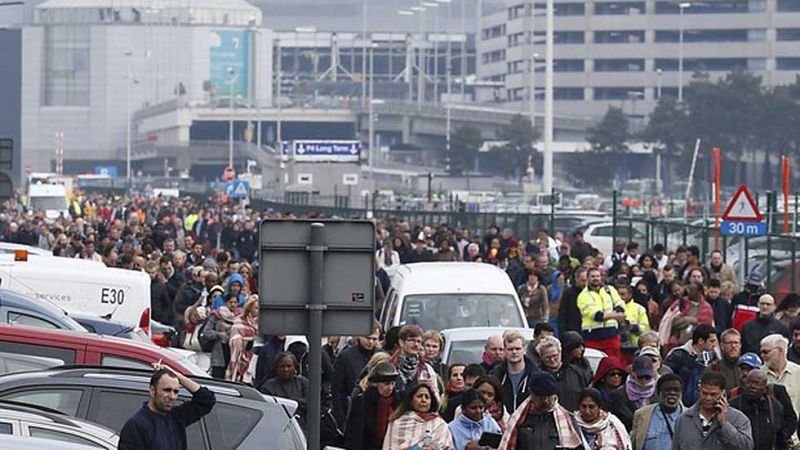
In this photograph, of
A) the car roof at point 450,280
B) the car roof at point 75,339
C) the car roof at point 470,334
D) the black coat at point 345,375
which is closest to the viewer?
the car roof at point 75,339

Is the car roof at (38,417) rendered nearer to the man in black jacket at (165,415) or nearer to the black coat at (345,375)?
the man in black jacket at (165,415)

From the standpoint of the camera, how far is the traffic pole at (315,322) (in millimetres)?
11391

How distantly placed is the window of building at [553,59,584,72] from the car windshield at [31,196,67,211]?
3057 inches

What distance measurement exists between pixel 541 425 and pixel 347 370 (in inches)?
162

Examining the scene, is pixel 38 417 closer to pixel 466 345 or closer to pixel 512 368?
pixel 512 368

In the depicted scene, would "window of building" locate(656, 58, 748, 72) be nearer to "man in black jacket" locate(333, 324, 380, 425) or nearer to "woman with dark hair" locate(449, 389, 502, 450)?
"man in black jacket" locate(333, 324, 380, 425)

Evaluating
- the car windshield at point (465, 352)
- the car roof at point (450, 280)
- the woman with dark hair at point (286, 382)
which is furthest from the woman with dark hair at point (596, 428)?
the car roof at point (450, 280)

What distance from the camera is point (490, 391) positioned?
45.7 ft

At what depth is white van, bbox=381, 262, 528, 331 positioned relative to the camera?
22.0 m

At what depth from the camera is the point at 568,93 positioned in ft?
526

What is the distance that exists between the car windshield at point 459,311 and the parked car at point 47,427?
449 inches

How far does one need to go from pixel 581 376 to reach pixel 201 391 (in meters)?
4.96

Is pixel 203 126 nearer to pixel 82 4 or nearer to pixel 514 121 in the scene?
pixel 82 4

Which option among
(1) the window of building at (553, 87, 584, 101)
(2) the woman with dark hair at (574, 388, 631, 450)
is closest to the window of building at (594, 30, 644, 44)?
(1) the window of building at (553, 87, 584, 101)
